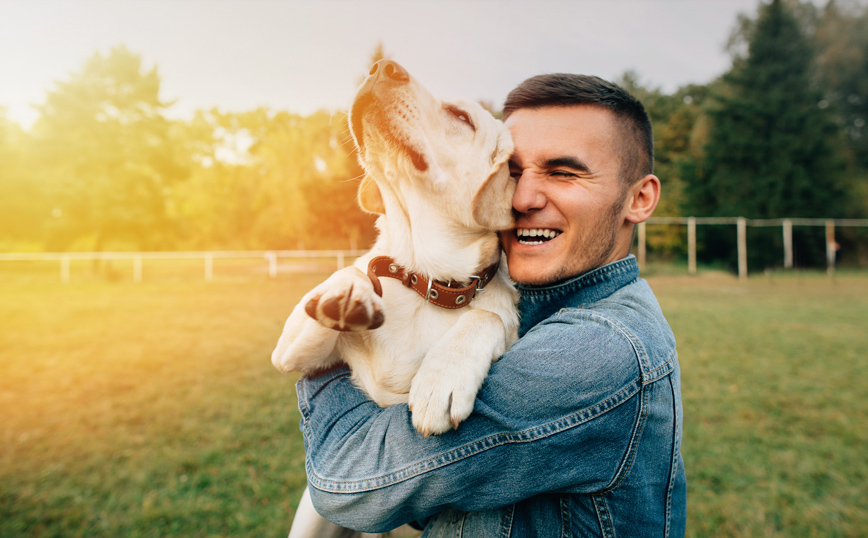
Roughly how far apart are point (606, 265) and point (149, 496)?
3.68 metres

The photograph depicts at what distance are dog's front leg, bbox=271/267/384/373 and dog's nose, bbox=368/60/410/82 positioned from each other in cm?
82

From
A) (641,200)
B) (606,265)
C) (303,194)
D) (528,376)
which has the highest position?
(303,194)

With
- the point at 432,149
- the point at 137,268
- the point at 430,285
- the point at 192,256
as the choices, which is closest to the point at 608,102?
the point at 432,149

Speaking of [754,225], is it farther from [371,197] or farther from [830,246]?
[371,197]

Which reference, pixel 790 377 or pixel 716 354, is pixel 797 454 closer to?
pixel 790 377

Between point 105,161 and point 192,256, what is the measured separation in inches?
304

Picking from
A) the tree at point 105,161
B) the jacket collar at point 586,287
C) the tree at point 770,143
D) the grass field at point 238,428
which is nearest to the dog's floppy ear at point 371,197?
the jacket collar at point 586,287

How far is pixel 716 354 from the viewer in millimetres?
7328

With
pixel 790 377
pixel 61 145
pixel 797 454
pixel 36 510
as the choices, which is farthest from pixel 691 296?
pixel 61 145

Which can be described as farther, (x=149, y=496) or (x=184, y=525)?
(x=149, y=496)

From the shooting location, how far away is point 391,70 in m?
1.94

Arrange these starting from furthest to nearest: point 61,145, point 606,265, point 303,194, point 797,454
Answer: point 61,145, point 303,194, point 797,454, point 606,265

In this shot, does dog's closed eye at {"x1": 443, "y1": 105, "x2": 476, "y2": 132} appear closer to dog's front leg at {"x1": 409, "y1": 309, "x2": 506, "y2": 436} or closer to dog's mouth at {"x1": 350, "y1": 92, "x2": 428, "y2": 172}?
dog's mouth at {"x1": 350, "y1": 92, "x2": 428, "y2": 172}

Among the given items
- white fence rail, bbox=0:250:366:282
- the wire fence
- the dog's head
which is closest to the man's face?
the dog's head
